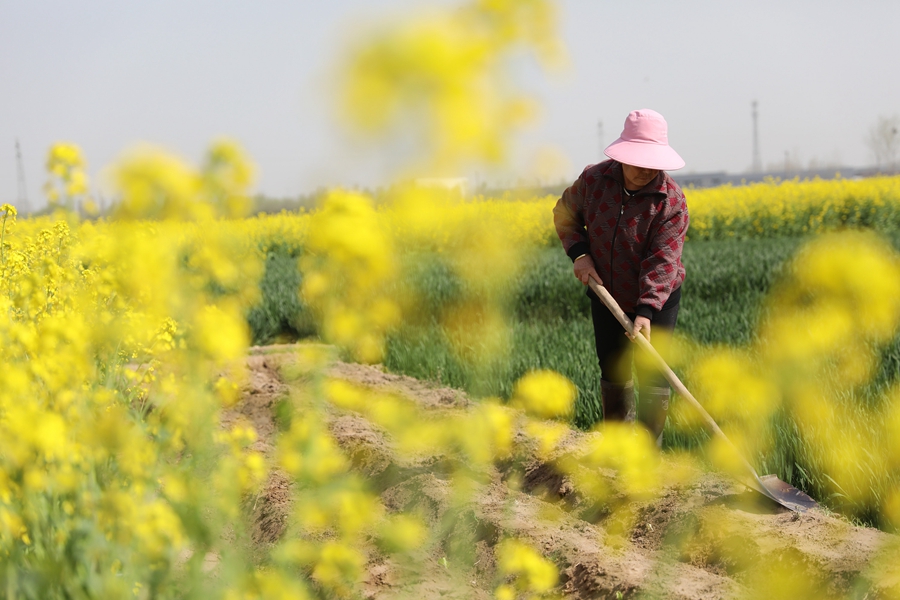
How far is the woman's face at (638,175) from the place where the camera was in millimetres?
2898

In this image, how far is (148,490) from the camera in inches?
57.4

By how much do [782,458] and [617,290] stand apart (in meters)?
0.88

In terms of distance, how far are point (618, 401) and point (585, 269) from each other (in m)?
0.67

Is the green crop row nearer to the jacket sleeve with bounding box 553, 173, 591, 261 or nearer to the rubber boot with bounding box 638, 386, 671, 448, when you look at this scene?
the rubber boot with bounding box 638, 386, 671, 448

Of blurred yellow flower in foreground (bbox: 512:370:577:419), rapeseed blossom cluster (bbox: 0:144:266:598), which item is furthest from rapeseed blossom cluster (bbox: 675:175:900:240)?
rapeseed blossom cluster (bbox: 0:144:266:598)

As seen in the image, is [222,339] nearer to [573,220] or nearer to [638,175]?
[638,175]

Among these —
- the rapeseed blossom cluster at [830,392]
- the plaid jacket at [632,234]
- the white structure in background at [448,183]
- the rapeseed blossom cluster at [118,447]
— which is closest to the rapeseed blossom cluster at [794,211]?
the rapeseed blossom cluster at [830,392]

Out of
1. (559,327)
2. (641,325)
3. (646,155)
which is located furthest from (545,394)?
(559,327)

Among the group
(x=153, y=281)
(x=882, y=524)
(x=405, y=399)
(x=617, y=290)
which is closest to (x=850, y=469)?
(x=882, y=524)

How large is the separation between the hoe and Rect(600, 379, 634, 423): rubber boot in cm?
52

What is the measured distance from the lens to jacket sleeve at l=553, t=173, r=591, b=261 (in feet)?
10.3

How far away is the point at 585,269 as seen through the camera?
120 inches

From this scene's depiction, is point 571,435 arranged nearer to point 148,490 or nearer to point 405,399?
point 405,399

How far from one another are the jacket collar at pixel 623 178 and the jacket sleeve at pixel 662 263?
0.06 meters
